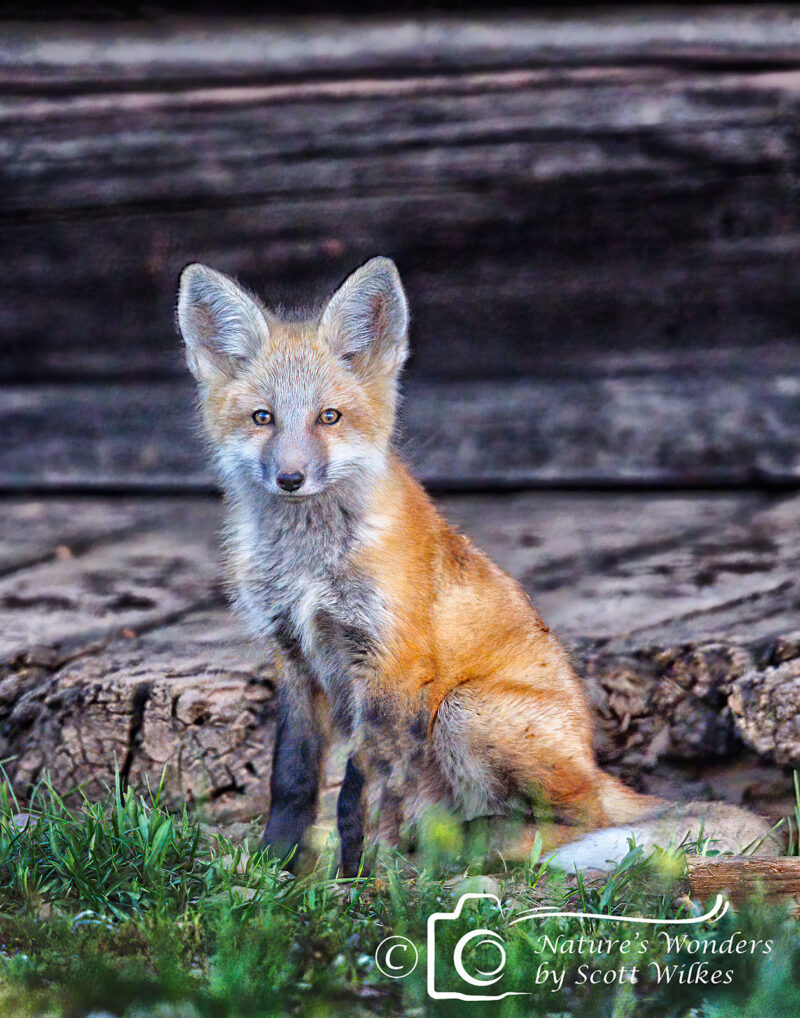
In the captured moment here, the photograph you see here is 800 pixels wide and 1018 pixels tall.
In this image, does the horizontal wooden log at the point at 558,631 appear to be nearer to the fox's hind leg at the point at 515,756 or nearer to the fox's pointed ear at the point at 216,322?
the fox's hind leg at the point at 515,756

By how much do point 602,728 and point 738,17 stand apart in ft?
12.2

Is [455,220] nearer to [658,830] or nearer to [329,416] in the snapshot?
[329,416]

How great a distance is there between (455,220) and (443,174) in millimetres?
247

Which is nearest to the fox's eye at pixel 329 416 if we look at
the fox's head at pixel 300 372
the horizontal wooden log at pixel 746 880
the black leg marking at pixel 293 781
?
the fox's head at pixel 300 372

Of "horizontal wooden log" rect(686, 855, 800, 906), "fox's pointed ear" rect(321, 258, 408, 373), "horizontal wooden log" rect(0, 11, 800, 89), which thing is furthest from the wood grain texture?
"horizontal wooden log" rect(0, 11, 800, 89)

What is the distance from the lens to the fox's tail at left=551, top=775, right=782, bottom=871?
126 inches

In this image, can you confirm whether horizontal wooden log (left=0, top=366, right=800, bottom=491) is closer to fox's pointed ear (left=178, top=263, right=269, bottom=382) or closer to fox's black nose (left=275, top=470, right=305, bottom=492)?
fox's pointed ear (left=178, top=263, right=269, bottom=382)

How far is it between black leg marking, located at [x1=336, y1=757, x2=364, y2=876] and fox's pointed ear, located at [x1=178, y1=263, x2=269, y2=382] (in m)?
1.36

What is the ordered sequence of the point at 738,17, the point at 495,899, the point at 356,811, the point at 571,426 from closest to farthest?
the point at 495,899 < the point at 356,811 < the point at 738,17 < the point at 571,426

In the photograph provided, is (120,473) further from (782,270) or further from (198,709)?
(782,270)

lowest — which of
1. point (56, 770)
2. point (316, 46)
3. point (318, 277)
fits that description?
point (56, 770)

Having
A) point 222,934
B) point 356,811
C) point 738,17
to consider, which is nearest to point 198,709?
point 356,811

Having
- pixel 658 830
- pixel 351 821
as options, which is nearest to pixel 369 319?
pixel 351 821

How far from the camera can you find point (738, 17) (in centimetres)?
541
